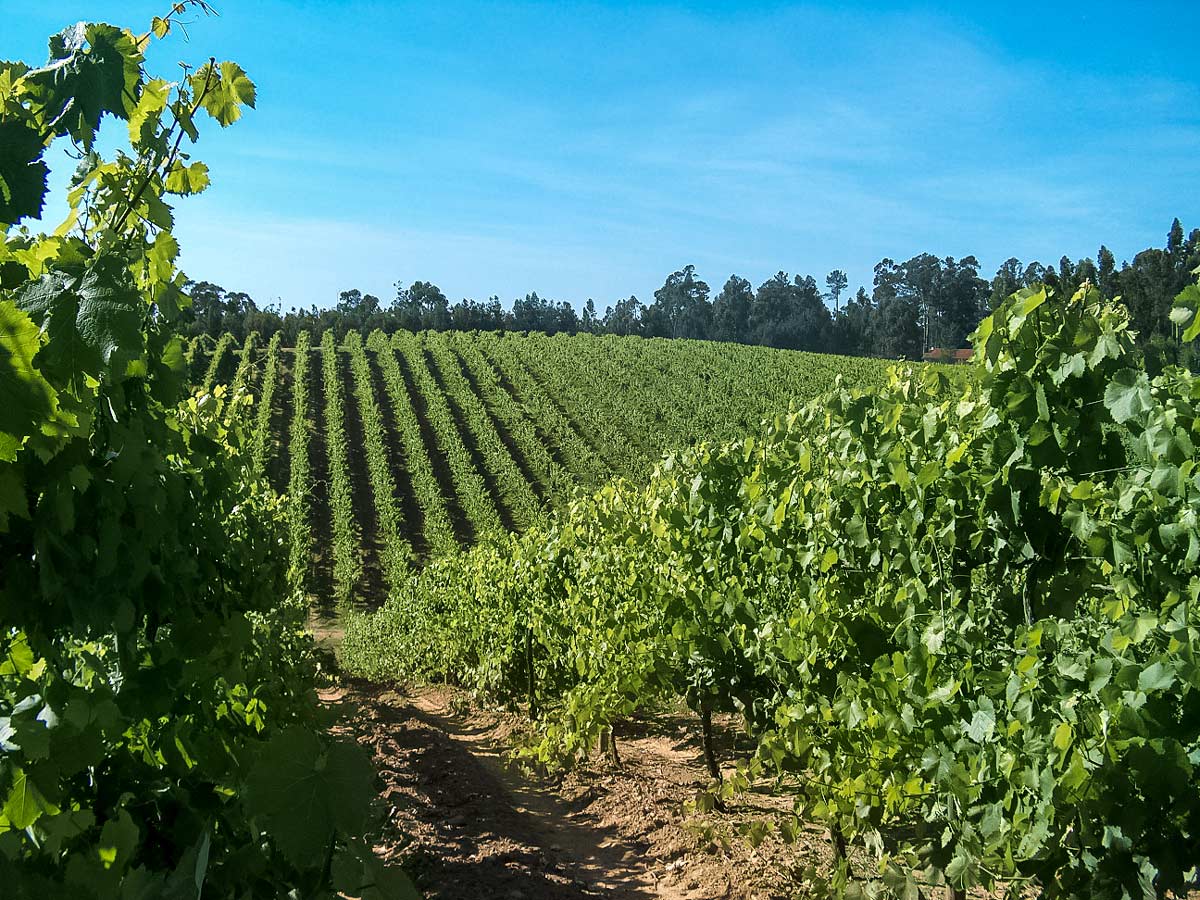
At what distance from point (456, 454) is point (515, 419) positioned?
19.3 ft

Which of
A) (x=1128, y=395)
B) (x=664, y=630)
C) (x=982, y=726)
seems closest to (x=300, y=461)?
(x=664, y=630)

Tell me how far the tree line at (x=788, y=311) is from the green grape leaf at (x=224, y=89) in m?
58.6

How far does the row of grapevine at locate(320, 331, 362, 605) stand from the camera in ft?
89.2

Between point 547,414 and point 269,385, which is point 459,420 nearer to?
point 547,414

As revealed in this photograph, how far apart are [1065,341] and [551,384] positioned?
47246 millimetres

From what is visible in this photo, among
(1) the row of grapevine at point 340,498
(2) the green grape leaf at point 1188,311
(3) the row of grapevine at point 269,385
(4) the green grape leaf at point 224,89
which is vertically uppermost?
(4) the green grape leaf at point 224,89

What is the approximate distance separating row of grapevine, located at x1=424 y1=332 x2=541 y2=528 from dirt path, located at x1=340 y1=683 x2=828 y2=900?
74.3 feet

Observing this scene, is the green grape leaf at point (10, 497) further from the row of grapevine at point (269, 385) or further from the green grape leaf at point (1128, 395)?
the row of grapevine at point (269, 385)

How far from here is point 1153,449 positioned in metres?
2.53

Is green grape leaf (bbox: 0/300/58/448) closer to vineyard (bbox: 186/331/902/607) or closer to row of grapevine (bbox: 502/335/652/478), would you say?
vineyard (bbox: 186/331/902/607)

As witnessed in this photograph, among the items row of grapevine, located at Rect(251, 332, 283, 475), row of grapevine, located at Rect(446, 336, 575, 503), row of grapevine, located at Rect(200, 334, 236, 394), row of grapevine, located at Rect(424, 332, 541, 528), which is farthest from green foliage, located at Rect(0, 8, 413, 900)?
row of grapevine, located at Rect(200, 334, 236, 394)

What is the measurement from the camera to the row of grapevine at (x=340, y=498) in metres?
27.2

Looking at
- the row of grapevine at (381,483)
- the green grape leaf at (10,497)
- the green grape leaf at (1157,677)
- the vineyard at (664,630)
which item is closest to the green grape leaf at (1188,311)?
the vineyard at (664,630)

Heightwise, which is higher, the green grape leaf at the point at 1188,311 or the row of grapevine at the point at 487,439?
the green grape leaf at the point at 1188,311
